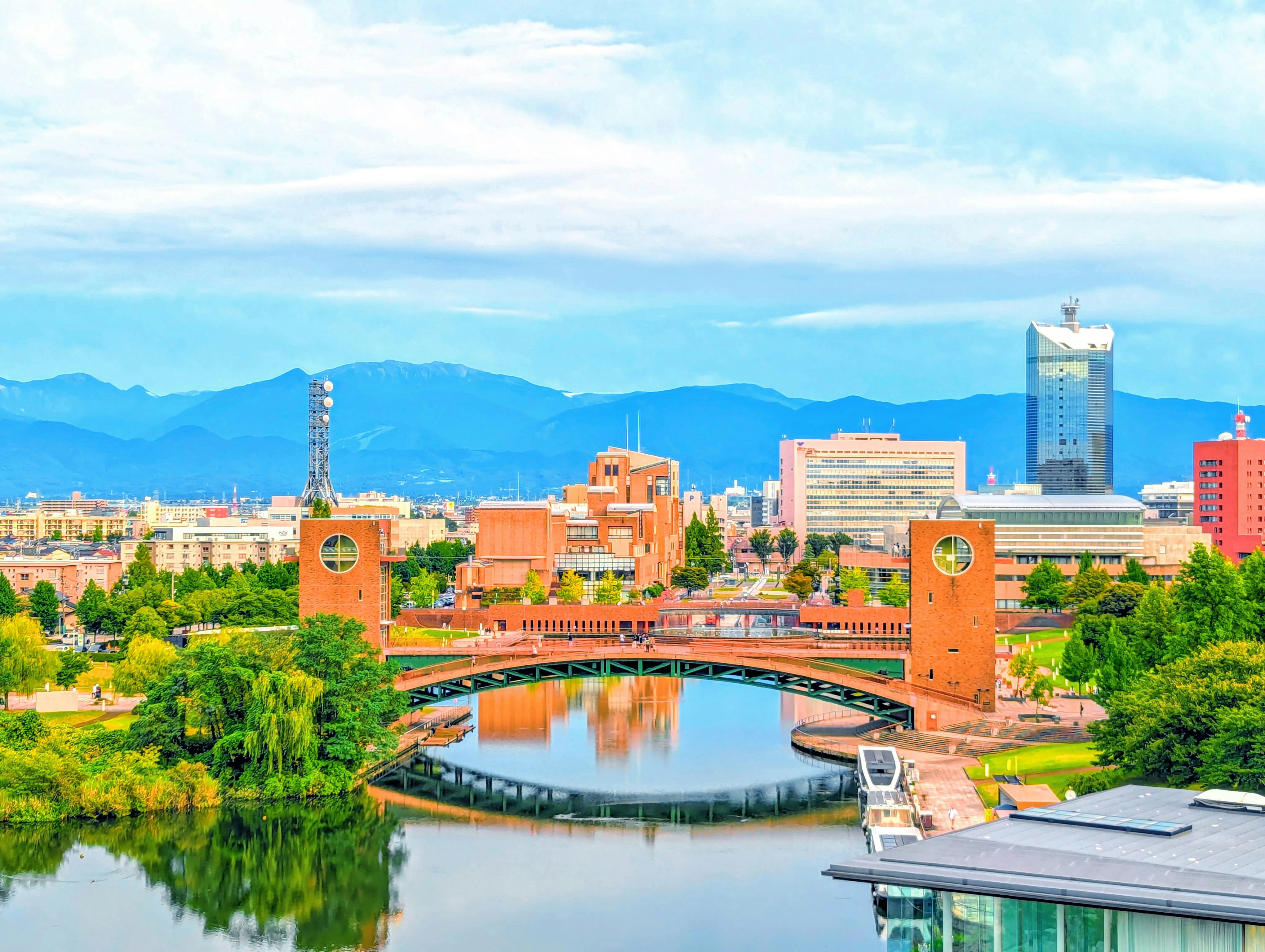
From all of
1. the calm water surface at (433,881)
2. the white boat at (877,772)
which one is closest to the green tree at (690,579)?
the white boat at (877,772)

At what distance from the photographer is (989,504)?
6078 inches

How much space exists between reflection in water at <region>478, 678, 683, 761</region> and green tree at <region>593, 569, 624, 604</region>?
18518 mm

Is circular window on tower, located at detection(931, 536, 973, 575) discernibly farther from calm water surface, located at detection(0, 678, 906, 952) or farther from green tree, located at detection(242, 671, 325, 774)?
green tree, located at detection(242, 671, 325, 774)

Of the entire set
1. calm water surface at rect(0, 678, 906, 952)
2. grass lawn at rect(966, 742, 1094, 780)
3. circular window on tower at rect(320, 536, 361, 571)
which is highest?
circular window on tower at rect(320, 536, 361, 571)

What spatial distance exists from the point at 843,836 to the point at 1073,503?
3944 inches

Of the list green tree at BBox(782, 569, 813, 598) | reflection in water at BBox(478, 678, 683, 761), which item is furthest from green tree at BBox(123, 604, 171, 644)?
green tree at BBox(782, 569, 813, 598)

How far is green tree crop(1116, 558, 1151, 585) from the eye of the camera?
115m

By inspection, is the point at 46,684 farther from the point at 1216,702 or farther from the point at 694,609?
the point at 1216,702

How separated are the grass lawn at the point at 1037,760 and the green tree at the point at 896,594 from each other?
45.6 metres

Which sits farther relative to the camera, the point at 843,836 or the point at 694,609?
the point at 694,609

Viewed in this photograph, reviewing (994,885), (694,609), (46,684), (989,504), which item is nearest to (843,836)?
(994,885)

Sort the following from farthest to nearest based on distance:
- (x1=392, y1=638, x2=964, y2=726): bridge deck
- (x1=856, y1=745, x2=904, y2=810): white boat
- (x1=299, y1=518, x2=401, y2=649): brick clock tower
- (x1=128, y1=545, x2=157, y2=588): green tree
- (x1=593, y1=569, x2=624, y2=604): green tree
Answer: (x1=593, y1=569, x2=624, y2=604): green tree → (x1=128, y1=545, x2=157, y2=588): green tree → (x1=299, y1=518, x2=401, y2=649): brick clock tower → (x1=392, y1=638, x2=964, y2=726): bridge deck → (x1=856, y1=745, x2=904, y2=810): white boat

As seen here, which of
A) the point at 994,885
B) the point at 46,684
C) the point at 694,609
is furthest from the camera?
the point at 694,609

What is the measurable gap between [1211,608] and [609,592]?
69.0m
